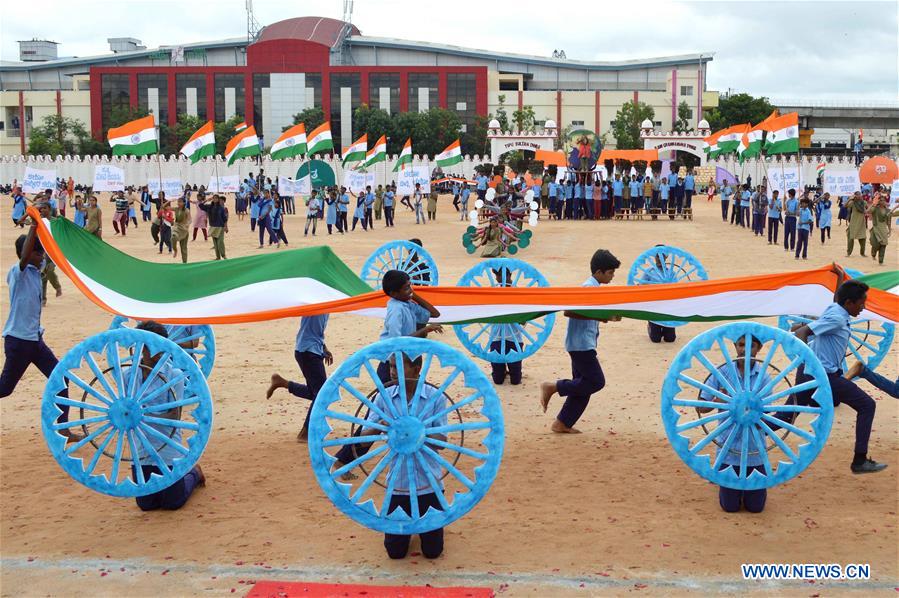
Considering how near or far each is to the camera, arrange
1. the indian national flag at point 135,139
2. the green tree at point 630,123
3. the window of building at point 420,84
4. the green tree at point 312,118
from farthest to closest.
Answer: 1. the window of building at point 420,84
2. the green tree at point 312,118
3. the green tree at point 630,123
4. the indian national flag at point 135,139

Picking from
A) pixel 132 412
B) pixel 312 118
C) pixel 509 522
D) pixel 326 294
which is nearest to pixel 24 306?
pixel 132 412

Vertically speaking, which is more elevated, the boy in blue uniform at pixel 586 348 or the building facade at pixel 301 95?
the building facade at pixel 301 95

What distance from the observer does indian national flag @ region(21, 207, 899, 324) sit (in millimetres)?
6945

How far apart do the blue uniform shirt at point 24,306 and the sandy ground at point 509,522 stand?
1.04m

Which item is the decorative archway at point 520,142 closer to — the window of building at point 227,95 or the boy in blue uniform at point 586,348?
the window of building at point 227,95

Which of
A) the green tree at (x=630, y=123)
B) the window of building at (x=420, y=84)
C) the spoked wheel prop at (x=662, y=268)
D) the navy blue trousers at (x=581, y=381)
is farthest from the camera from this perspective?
the window of building at (x=420, y=84)

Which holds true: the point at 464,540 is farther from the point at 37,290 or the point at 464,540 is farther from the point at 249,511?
the point at 37,290

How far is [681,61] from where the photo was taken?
8250 cm

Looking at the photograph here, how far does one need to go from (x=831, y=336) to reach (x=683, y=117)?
68137 mm

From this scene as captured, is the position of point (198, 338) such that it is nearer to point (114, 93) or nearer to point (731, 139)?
point (731, 139)

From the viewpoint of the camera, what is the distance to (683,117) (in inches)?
2810

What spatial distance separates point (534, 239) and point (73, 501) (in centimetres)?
2051

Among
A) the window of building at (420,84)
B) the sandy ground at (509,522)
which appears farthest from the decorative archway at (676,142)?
the sandy ground at (509,522)

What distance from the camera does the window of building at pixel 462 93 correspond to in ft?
240
